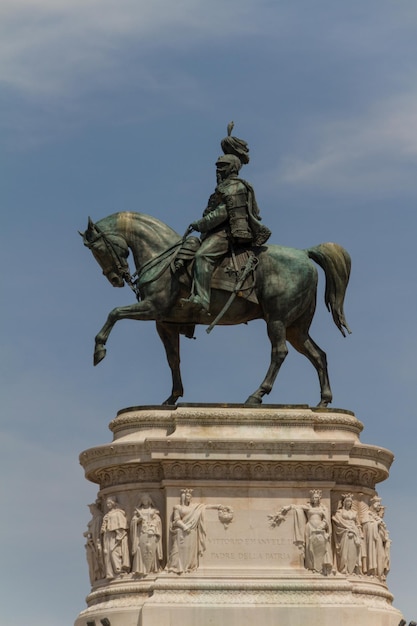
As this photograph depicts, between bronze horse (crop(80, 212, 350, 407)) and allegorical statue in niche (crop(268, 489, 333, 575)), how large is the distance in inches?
107

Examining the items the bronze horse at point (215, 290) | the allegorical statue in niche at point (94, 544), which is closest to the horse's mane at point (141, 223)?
the bronze horse at point (215, 290)

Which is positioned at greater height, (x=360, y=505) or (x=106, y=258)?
(x=106, y=258)

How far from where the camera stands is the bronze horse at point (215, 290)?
49125 mm

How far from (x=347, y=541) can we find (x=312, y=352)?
15.2 ft

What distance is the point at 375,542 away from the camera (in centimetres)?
4825

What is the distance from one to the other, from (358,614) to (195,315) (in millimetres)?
7308

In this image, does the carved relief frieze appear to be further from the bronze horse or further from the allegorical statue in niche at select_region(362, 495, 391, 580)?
the bronze horse

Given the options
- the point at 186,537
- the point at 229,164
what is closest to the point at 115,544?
the point at 186,537

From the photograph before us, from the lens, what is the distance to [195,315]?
1941 inches

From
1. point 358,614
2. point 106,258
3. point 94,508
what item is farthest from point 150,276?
point 358,614

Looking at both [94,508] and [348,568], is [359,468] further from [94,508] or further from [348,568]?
[94,508]

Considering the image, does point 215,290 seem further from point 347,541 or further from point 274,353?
point 347,541

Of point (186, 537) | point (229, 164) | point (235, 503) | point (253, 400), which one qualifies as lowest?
point (186, 537)

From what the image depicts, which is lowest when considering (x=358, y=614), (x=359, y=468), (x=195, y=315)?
(x=358, y=614)
